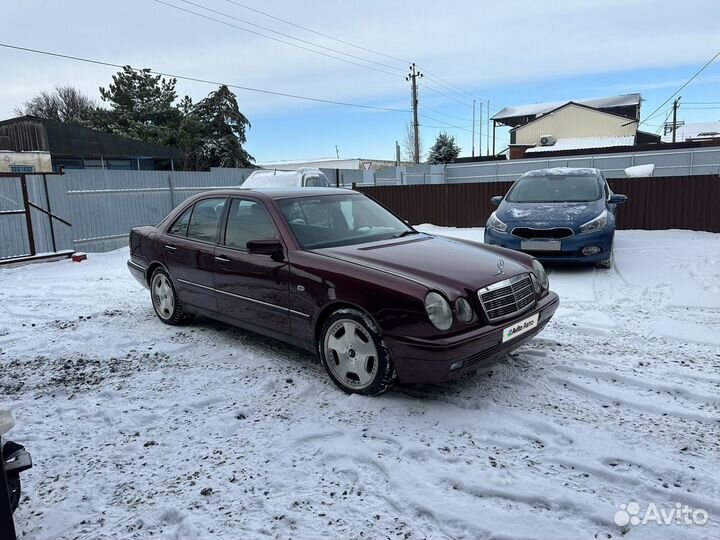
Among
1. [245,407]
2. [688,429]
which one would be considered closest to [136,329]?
[245,407]

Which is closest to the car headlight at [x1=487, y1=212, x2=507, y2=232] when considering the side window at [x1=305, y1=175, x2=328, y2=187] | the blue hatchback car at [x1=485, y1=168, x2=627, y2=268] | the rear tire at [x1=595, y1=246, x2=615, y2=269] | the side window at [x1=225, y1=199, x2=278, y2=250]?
the blue hatchback car at [x1=485, y1=168, x2=627, y2=268]

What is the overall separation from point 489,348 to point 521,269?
872 mm

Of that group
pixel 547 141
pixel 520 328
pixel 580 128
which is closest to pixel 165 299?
pixel 520 328

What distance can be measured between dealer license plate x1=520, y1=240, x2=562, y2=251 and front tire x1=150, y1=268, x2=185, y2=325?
4.91 m

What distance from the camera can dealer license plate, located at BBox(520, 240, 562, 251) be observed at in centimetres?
739

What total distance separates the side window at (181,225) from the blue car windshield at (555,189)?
5.66 metres

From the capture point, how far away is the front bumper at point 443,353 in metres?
3.21

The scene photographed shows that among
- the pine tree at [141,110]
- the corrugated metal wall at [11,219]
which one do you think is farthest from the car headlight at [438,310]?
Answer: the pine tree at [141,110]

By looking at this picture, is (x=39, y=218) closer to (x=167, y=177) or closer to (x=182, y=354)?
(x=167, y=177)

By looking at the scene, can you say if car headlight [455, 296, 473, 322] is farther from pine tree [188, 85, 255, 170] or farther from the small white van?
pine tree [188, 85, 255, 170]

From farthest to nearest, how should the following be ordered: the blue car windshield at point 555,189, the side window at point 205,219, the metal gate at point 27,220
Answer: the metal gate at point 27,220 < the blue car windshield at point 555,189 < the side window at point 205,219

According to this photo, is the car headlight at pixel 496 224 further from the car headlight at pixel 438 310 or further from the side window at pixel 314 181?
the side window at pixel 314 181

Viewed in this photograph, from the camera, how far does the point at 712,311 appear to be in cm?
555

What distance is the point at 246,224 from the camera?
457 centimetres
